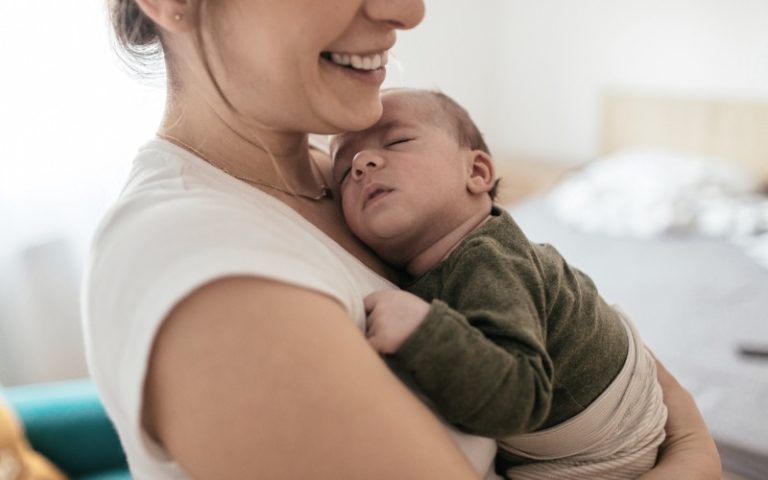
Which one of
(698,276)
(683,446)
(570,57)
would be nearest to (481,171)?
(683,446)

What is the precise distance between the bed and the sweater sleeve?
1010 mm

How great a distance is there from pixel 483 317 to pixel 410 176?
0.90 feet

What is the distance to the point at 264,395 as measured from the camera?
613 millimetres

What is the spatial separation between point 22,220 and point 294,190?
1637 mm

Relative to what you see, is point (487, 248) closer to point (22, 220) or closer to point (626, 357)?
point (626, 357)

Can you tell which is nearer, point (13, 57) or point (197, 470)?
point (197, 470)

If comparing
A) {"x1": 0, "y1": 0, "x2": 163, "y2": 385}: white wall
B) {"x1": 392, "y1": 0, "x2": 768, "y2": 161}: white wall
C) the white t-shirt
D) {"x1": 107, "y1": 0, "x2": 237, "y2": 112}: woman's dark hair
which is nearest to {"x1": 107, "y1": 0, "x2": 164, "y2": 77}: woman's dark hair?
{"x1": 107, "y1": 0, "x2": 237, "y2": 112}: woman's dark hair

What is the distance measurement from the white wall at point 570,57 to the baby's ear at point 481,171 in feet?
7.77

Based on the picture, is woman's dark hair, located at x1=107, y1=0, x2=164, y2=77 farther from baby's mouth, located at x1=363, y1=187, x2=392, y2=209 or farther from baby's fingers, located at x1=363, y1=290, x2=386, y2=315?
baby's fingers, located at x1=363, y1=290, x2=386, y2=315

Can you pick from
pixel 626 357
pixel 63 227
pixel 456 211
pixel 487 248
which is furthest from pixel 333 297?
pixel 63 227

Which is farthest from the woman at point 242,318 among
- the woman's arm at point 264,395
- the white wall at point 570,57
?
the white wall at point 570,57

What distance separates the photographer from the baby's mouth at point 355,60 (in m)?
0.89

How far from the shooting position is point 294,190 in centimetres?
99

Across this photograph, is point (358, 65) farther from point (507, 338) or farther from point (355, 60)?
point (507, 338)
